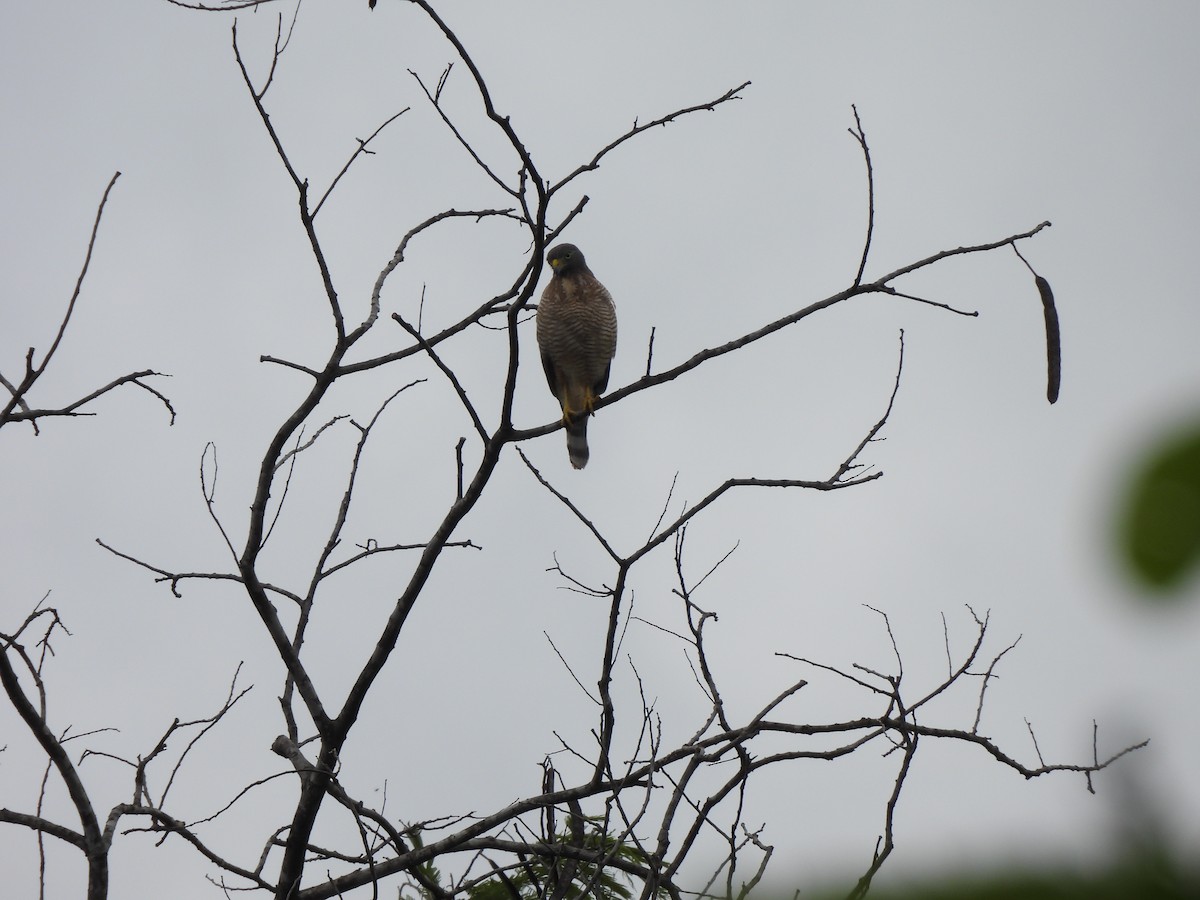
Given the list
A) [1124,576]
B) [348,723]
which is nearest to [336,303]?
[348,723]

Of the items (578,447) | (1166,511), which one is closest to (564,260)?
(578,447)

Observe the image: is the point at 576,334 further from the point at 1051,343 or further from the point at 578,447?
the point at 1051,343

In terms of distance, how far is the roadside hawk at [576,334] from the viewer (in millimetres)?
8234

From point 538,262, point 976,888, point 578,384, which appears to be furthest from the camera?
point 578,384

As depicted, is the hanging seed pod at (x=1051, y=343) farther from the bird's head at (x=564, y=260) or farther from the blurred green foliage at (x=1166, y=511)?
the bird's head at (x=564, y=260)

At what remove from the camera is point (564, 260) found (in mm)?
8430

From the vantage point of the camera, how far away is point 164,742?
166 inches

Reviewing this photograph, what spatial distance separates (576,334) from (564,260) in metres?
A: 0.62

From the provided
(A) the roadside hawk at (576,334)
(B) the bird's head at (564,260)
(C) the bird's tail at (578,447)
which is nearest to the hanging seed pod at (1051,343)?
(A) the roadside hawk at (576,334)

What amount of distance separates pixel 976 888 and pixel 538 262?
3.41 m

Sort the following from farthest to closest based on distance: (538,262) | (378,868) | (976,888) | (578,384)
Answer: (578,384)
(378,868)
(538,262)
(976,888)

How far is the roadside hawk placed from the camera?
8.23 meters

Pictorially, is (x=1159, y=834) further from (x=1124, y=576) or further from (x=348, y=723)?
(x=348, y=723)

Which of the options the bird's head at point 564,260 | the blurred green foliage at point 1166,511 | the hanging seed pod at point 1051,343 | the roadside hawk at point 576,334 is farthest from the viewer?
the bird's head at point 564,260
